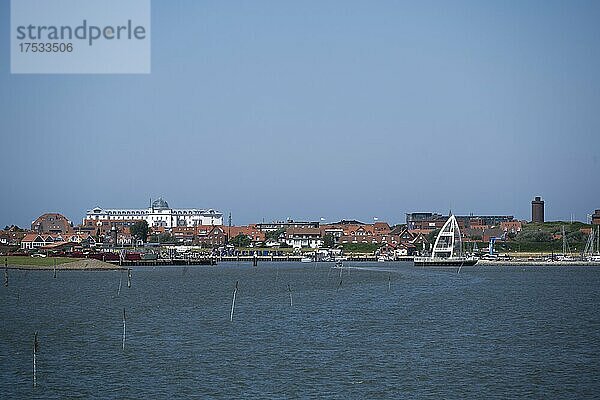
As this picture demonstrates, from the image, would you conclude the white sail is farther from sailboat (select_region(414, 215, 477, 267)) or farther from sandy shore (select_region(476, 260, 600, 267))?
sandy shore (select_region(476, 260, 600, 267))

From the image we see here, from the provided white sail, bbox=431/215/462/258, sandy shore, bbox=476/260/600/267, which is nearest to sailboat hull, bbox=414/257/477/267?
white sail, bbox=431/215/462/258

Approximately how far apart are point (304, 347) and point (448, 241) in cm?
12380

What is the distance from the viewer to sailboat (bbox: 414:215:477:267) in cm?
14488

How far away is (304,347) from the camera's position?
119ft

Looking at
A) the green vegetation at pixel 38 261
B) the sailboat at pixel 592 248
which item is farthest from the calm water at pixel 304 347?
the sailboat at pixel 592 248

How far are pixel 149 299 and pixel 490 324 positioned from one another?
27772 mm

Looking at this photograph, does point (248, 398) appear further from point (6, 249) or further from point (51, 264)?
point (6, 249)

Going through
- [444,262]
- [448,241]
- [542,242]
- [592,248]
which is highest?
[448,241]

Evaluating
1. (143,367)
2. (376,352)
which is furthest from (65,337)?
(376,352)

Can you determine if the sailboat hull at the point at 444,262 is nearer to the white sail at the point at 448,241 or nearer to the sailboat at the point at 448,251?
the sailboat at the point at 448,251

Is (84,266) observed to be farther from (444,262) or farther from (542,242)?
(542,242)

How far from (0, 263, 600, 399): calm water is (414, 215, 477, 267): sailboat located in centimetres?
7927

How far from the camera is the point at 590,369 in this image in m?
31.1

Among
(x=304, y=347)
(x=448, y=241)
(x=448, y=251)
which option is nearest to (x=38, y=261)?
(x=448, y=251)
